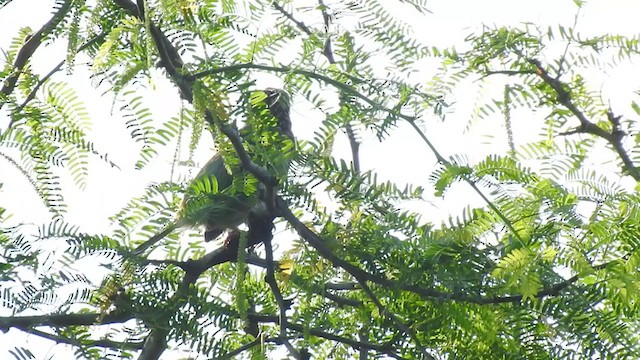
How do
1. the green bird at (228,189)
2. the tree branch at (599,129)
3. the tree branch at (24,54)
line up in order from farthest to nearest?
the tree branch at (599,129) → the tree branch at (24,54) → the green bird at (228,189)

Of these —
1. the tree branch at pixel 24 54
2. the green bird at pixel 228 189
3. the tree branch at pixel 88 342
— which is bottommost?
the tree branch at pixel 88 342

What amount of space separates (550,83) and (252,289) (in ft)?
3.19

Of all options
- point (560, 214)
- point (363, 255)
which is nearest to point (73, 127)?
point (363, 255)

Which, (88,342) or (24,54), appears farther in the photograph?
(24,54)

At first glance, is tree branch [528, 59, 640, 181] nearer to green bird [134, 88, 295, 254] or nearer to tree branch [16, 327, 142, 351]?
green bird [134, 88, 295, 254]

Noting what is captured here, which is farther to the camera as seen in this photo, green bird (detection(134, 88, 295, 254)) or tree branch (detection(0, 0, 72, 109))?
tree branch (detection(0, 0, 72, 109))

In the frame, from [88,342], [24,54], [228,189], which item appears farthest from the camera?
[24,54]

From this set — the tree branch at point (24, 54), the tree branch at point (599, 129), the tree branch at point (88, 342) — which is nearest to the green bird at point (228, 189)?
the tree branch at point (88, 342)

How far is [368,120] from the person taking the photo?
2064 mm

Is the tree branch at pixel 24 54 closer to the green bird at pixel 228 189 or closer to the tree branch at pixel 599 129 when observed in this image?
the green bird at pixel 228 189

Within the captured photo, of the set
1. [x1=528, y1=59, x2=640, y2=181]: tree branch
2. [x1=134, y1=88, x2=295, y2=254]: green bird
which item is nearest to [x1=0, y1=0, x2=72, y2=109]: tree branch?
[x1=134, y1=88, x2=295, y2=254]: green bird

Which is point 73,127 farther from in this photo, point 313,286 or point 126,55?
point 313,286

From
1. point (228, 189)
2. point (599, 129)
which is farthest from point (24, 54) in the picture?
point (599, 129)

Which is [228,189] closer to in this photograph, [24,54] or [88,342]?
[88,342]
